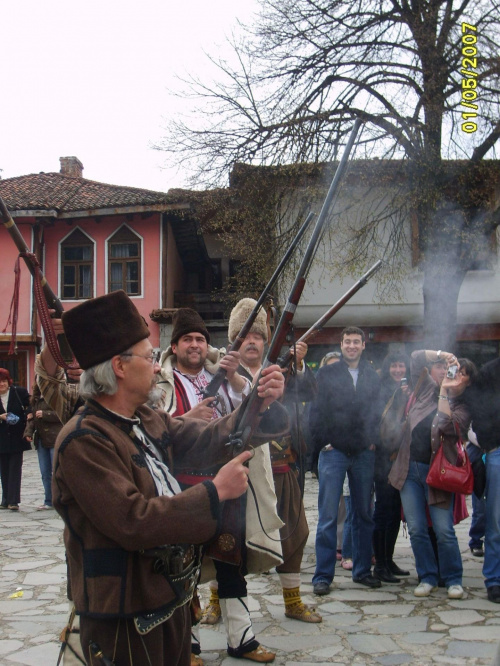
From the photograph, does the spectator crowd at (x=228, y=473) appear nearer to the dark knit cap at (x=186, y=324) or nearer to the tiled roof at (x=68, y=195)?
the dark knit cap at (x=186, y=324)

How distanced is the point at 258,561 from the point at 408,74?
1143 cm

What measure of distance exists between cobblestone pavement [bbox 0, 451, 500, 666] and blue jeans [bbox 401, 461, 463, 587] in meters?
0.17

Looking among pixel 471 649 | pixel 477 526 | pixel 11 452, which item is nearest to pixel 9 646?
pixel 471 649

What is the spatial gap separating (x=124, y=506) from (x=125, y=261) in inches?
829

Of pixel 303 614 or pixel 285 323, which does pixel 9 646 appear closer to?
pixel 303 614

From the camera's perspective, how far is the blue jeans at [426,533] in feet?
17.1

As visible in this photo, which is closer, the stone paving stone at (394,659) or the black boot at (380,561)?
the stone paving stone at (394,659)

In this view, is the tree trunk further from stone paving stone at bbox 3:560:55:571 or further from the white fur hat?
the white fur hat

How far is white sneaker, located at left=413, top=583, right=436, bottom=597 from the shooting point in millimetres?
5176

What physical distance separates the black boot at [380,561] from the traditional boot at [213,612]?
1563 millimetres

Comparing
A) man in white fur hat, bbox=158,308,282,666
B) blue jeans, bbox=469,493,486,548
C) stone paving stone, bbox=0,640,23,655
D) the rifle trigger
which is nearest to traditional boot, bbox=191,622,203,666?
man in white fur hat, bbox=158,308,282,666

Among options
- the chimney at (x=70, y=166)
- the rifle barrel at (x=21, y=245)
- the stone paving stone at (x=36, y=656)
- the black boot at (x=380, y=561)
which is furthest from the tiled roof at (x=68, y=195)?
the rifle barrel at (x=21, y=245)

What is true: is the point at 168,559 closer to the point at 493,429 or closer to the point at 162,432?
the point at 162,432

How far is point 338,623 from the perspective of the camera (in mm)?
4621
